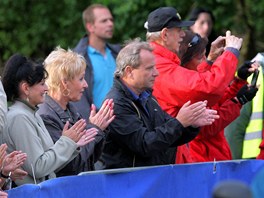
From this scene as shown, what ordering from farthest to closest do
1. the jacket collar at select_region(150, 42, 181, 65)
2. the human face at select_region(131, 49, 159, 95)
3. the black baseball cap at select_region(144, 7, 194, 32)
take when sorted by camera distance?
the black baseball cap at select_region(144, 7, 194, 32) < the jacket collar at select_region(150, 42, 181, 65) < the human face at select_region(131, 49, 159, 95)

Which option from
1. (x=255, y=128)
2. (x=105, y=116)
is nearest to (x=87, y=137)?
(x=105, y=116)

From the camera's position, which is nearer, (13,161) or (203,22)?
(13,161)

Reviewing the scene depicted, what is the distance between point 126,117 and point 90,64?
4.18 meters

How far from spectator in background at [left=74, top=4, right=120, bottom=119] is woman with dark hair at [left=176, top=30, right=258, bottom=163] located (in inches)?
98.5

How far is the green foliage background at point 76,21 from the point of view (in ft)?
44.8

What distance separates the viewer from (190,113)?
669 centimetres

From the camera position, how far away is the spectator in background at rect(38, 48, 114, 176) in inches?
265

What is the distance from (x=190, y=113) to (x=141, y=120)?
1.27 feet

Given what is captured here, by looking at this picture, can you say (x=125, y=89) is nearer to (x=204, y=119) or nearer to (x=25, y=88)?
(x=204, y=119)

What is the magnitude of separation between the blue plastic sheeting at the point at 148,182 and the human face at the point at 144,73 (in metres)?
0.72

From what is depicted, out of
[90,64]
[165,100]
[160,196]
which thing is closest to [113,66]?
[90,64]

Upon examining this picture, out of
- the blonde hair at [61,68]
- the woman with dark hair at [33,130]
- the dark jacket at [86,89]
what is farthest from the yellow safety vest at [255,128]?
the woman with dark hair at [33,130]

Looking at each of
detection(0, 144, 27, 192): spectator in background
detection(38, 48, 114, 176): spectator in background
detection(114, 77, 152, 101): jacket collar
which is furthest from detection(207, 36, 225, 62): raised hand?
detection(0, 144, 27, 192): spectator in background

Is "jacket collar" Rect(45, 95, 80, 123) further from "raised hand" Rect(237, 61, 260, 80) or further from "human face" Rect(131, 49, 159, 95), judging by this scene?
"raised hand" Rect(237, 61, 260, 80)
